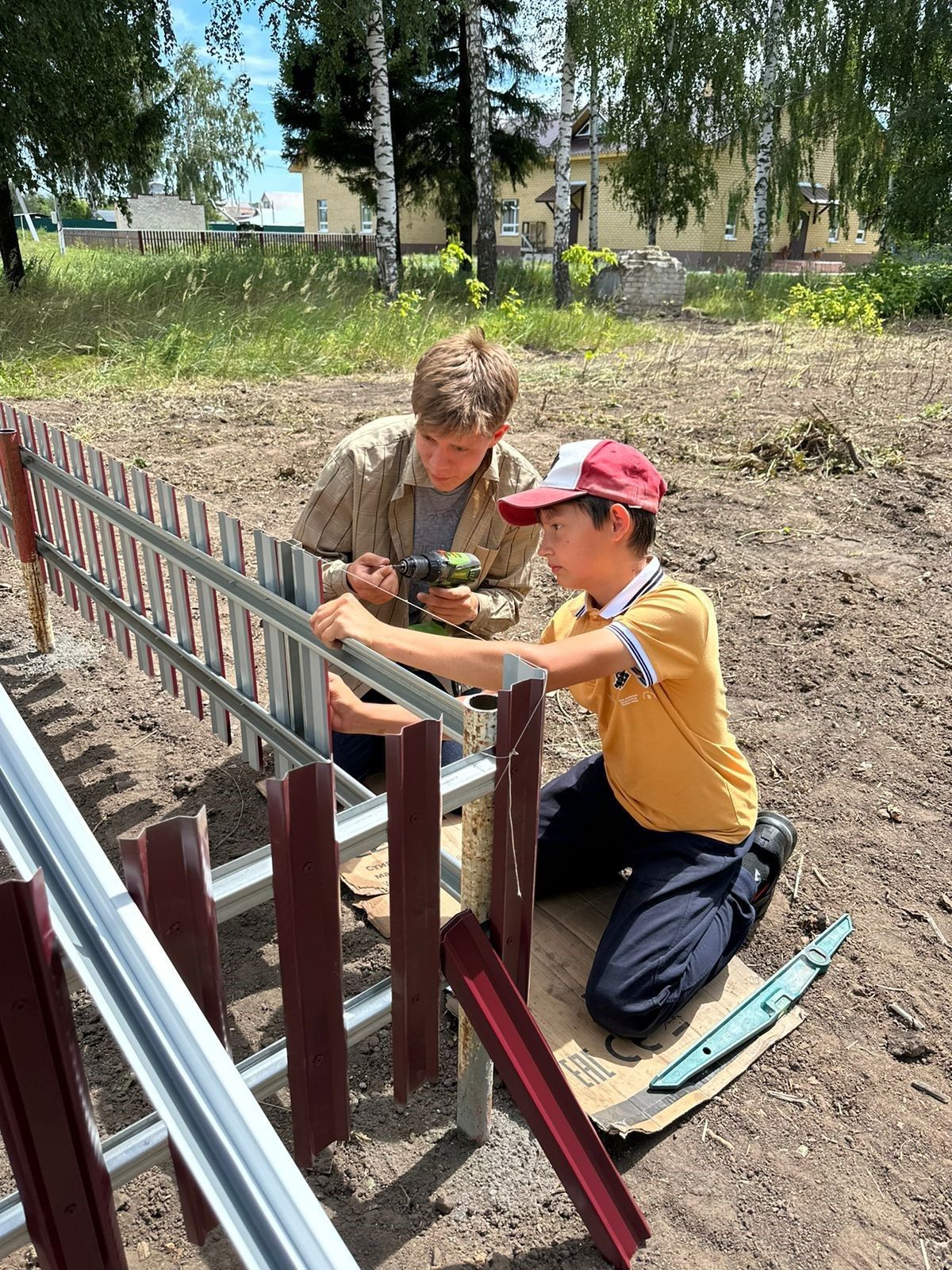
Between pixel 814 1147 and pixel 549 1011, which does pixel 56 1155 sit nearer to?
pixel 549 1011

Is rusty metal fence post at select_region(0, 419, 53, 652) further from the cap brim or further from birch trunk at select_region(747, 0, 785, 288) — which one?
birch trunk at select_region(747, 0, 785, 288)

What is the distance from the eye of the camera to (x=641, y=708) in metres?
2.26

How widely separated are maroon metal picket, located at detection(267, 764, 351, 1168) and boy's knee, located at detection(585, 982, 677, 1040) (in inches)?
30.9

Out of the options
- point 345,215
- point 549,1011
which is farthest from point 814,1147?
point 345,215

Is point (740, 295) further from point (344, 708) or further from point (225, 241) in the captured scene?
point (344, 708)

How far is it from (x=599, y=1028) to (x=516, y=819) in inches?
36.7

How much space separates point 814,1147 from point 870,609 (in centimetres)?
325

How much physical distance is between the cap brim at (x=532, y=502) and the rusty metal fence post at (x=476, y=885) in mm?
569

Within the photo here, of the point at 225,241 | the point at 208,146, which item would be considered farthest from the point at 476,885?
the point at 208,146

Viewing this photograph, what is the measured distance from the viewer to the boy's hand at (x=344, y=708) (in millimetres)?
2535

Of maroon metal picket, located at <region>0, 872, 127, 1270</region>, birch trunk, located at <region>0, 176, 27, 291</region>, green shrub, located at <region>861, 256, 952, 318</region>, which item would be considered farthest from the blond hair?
green shrub, located at <region>861, 256, 952, 318</region>

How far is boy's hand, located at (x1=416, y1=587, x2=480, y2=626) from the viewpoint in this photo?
2656mm

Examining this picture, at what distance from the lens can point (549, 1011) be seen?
2312mm

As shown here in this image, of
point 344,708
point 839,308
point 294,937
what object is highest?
→ point 839,308
